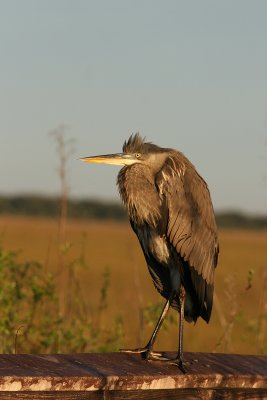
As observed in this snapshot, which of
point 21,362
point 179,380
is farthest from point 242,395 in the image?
point 21,362

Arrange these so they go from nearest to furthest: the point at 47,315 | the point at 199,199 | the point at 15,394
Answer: the point at 15,394 < the point at 199,199 < the point at 47,315

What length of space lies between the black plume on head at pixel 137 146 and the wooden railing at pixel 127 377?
1795 mm

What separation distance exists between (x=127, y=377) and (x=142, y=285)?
712 inches

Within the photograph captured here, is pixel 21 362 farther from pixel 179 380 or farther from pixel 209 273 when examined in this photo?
pixel 209 273

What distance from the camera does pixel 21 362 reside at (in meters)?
3.48

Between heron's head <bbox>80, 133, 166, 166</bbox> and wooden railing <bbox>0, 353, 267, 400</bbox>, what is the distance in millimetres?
1758

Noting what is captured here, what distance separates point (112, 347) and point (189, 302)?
1036 millimetres

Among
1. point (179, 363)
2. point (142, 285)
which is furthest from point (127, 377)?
point (142, 285)

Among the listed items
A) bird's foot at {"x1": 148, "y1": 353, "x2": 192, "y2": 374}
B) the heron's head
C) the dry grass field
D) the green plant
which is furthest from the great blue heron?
bird's foot at {"x1": 148, "y1": 353, "x2": 192, "y2": 374}

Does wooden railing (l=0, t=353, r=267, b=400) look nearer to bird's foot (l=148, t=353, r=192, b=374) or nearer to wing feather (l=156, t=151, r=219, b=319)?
bird's foot (l=148, t=353, r=192, b=374)

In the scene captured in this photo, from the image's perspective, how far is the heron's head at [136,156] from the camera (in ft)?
19.2

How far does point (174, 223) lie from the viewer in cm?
567

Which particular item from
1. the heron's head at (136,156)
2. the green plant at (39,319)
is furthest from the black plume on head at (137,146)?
the green plant at (39,319)

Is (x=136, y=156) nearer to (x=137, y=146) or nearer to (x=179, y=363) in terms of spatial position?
(x=137, y=146)
